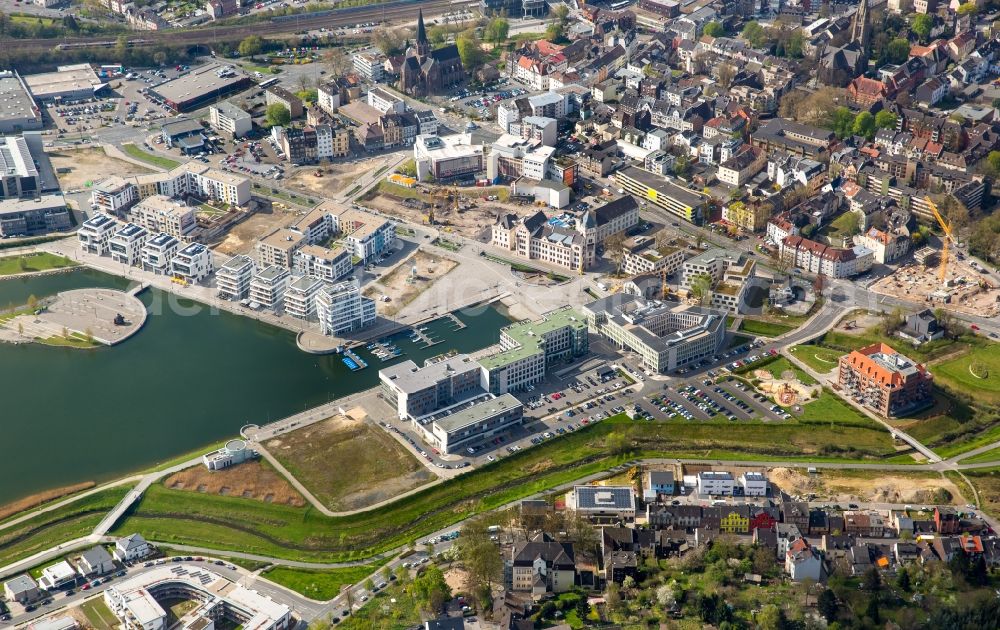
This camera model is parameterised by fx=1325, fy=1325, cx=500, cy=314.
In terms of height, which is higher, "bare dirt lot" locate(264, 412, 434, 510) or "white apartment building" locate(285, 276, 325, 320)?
"white apartment building" locate(285, 276, 325, 320)

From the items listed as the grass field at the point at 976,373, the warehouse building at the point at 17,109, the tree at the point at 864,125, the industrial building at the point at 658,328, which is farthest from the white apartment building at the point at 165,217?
the tree at the point at 864,125

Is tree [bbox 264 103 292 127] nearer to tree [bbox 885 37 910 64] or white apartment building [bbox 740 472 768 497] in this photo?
tree [bbox 885 37 910 64]

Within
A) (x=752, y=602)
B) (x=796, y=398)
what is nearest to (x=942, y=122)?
(x=796, y=398)

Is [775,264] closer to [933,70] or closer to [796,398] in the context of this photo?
[796,398]

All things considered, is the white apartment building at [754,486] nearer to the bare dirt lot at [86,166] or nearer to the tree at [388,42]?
the bare dirt lot at [86,166]

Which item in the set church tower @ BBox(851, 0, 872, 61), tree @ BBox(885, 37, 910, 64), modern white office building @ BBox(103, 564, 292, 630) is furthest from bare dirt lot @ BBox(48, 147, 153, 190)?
tree @ BBox(885, 37, 910, 64)
